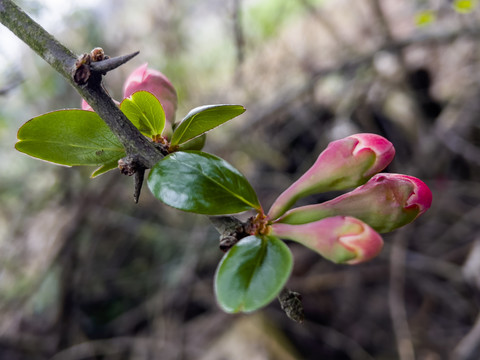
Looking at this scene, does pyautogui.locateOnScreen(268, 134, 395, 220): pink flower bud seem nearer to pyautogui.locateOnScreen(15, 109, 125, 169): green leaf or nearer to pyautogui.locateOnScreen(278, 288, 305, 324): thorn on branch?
pyautogui.locateOnScreen(278, 288, 305, 324): thorn on branch

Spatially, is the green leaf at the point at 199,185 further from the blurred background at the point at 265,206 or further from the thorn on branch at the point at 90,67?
the blurred background at the point at 265,206

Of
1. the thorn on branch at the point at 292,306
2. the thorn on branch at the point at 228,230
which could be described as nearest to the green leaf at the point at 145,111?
the thorn on branch at the point at 228,230

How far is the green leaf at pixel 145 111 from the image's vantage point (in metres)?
0.44

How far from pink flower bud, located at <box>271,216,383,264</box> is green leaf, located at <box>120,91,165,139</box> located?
195mm

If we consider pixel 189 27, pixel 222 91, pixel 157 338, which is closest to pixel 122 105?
pixel 157 338

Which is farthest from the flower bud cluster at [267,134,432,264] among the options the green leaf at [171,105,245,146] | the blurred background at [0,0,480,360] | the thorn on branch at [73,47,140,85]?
the blurred background at [0,0,480,360]

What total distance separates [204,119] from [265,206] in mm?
1792

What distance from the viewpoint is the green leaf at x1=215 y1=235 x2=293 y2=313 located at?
1.17 ft

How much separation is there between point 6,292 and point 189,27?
6.78ft

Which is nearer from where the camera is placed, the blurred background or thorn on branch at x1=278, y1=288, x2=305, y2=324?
thorn on branch at x1=278, y1=288, x2=305, y2=324

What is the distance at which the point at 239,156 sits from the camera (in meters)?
2.63

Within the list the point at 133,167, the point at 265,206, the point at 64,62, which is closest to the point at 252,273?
the point at 133,167

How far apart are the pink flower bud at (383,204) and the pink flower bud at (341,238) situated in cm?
2

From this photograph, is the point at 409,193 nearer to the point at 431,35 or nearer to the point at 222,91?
the point at 431,35
